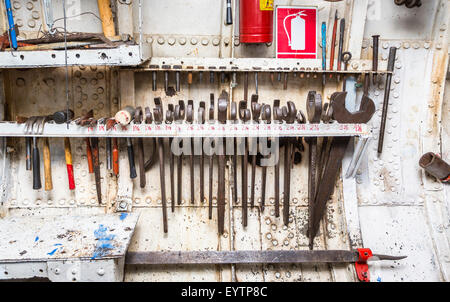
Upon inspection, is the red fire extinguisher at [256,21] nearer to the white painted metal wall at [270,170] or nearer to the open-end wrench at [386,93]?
the white painted metal wall at [270,170]

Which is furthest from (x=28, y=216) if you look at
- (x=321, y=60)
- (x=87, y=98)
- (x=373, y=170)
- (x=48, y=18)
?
(x=373, y=170)

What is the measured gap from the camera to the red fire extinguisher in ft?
8.43

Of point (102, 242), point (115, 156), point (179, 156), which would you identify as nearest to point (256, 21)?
point (179, 156)

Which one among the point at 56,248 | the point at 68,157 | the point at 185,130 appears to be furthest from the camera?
the point at 68,157

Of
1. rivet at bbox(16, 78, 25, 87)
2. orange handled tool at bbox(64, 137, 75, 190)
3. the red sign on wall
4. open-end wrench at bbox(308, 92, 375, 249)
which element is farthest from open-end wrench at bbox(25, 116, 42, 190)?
open-end wrench at bbox(308, 92, 375, 249)

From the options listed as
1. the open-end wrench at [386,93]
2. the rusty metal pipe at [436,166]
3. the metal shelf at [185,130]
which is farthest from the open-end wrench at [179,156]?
the rusty metal pipe at [436,166]

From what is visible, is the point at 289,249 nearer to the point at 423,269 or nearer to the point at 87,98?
the point at 423,269

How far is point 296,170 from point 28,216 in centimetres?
212

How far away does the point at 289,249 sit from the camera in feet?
9.79

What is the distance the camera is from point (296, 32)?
9.45 ft

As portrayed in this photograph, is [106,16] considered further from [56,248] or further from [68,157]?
[56,248]

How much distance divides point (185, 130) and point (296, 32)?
1.20 meters

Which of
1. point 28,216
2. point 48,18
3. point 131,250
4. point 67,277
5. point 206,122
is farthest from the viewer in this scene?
point 131,250

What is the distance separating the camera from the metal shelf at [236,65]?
8.98 feet
